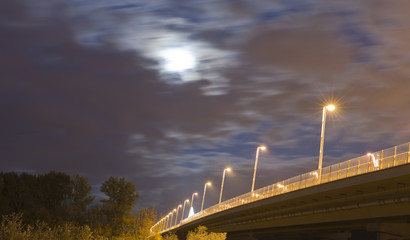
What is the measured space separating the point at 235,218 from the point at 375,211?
136 feet

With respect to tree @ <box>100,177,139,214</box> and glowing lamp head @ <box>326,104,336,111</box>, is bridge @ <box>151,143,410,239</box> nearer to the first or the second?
glowing lamp head @ <box>326,104,336,111</box>

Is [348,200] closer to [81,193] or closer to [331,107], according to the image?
[331,107]

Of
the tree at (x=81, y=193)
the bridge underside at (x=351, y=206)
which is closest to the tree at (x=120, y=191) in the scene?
the tree at (x=81, y=193)

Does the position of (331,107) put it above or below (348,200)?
above

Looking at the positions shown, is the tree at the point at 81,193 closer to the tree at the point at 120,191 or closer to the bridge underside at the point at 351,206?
the tree at the point at 120,191

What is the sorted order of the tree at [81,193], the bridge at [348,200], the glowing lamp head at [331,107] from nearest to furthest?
1. the bridge at [348,200]
2. the glowing lamp head at [331,107]
3. the tree at [81,193]

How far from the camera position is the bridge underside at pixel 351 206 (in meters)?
36.5

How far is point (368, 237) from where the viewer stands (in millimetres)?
72750

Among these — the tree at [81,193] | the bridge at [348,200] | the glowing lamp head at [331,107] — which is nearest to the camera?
the bridge at [348,200]

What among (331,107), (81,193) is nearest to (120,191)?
(81,193)

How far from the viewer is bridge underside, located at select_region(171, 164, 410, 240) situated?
120 ft

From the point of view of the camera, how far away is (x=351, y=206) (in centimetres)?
4334

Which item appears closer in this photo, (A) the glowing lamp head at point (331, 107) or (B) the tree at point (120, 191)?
(A) the glowing lamp head at point (331, 107)

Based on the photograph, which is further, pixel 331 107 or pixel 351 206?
pixel 331 107
